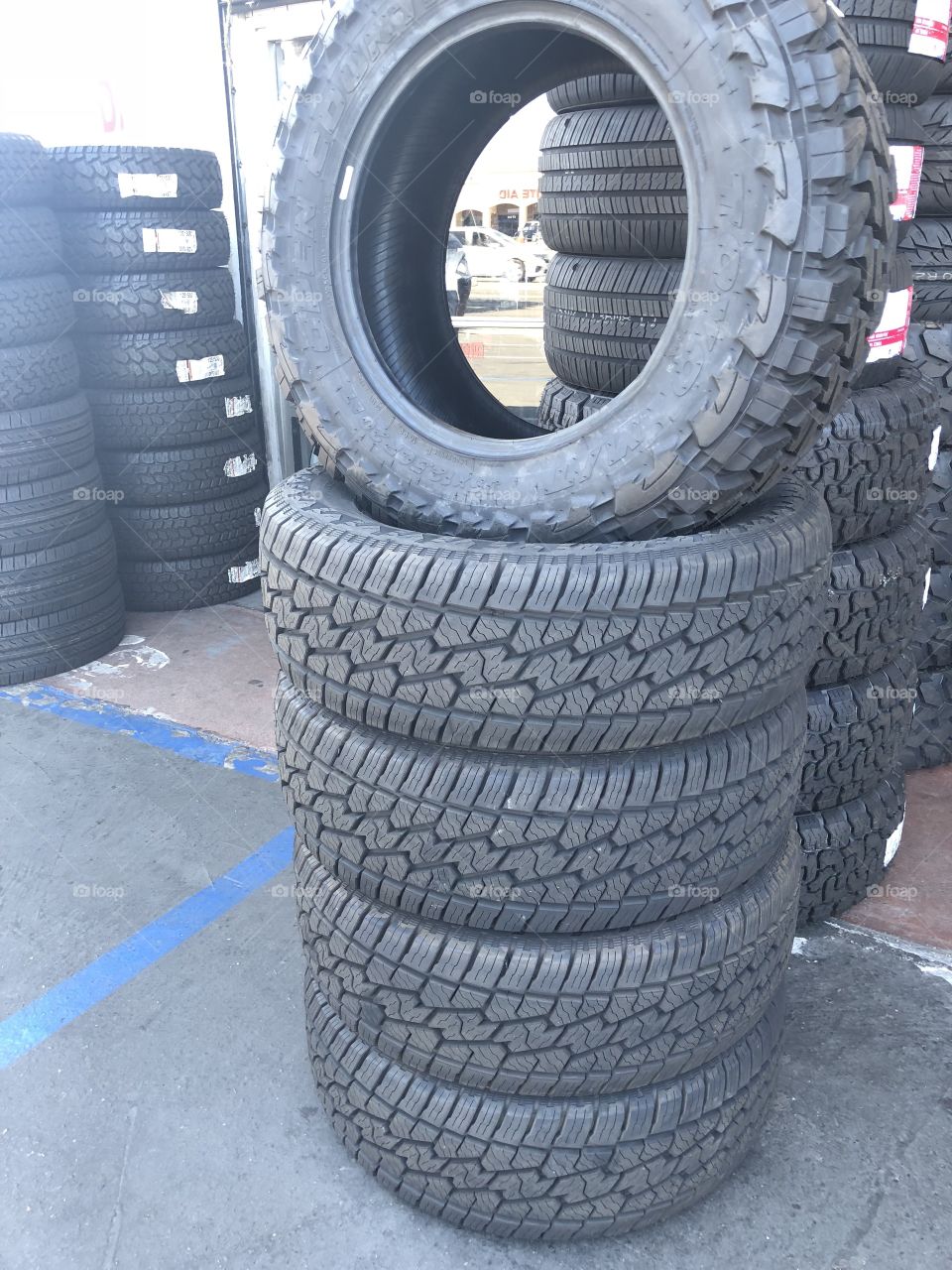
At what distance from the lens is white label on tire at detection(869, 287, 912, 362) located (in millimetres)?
2375

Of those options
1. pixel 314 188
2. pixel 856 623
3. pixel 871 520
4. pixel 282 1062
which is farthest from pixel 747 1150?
pixel 314 188

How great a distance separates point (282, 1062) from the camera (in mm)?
2232

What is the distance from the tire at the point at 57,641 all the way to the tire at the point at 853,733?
10.7 ft

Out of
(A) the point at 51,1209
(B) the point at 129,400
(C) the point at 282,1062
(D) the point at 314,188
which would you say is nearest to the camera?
(D) the point at 314,188

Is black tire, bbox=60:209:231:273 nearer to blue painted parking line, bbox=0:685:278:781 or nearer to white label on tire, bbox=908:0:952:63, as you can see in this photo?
blue painted parking line, bbox=0:685:278:781

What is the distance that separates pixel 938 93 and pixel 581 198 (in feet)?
4.58

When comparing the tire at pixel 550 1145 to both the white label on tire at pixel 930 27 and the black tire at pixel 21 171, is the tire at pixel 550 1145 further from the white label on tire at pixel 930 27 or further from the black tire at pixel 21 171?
the black tire at pixel 21 171

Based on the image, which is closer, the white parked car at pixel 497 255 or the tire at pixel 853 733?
the tire at pixel 853 733

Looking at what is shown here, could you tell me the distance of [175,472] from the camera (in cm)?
497

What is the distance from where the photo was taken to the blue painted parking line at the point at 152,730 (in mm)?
3611

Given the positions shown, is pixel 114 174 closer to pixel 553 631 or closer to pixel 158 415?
pixel 158 415

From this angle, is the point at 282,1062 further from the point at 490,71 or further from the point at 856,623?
the point at 490,71

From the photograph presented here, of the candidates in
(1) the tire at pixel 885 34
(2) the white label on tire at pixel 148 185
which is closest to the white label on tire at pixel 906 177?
(1) the tire at pixel 885 34

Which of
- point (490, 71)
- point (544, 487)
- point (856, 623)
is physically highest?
point (490, 71)
